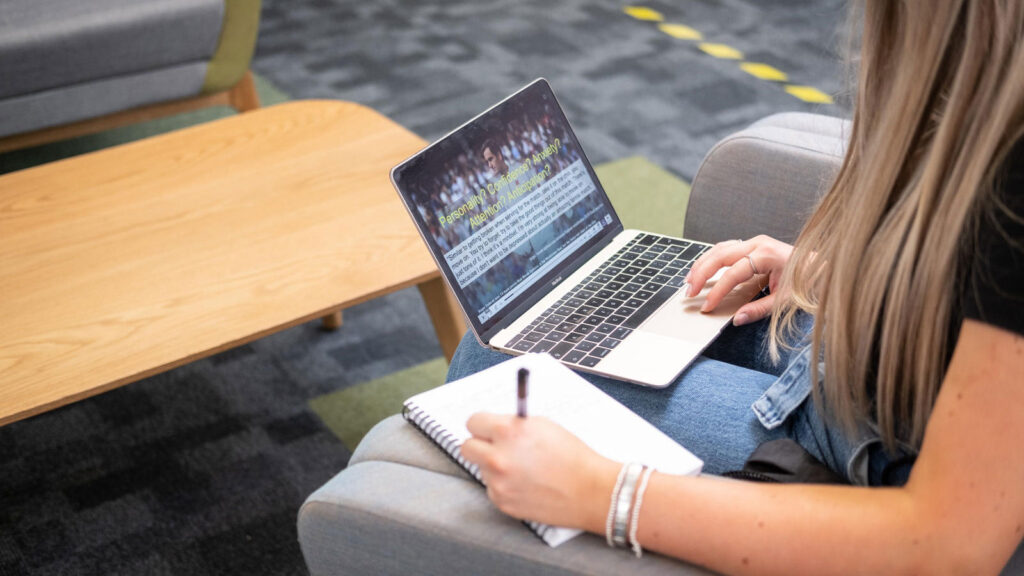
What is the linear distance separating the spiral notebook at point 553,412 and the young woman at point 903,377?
0.06m

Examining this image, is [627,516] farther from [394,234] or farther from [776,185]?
[394,234]

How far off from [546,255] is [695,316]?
0.19m

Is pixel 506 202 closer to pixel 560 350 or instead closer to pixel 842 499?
pixel 560 350

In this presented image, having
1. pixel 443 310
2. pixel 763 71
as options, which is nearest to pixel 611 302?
pixel 443 310

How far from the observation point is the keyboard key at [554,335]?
3.56 feet

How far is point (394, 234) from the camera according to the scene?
5.09 ft

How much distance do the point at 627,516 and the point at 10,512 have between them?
121cm

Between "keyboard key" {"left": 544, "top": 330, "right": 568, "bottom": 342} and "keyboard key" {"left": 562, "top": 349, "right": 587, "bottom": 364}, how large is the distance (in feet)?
0.12

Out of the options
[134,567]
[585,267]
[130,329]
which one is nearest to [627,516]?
[585,267]

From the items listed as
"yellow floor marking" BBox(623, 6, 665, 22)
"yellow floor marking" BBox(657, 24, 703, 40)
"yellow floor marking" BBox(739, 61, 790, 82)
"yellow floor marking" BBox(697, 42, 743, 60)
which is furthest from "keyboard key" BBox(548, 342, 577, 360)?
"yellow floor marking" BBox(623, 6, 665, 22)

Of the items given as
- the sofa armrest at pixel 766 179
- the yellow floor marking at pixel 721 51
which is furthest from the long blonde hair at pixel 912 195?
the yellow floor marking at pixel 721 51

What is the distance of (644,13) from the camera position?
3635 mm

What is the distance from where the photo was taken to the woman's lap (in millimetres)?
936

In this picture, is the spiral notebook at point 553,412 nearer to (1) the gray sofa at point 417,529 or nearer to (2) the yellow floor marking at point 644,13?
(1) the gray sofa at point 417,529
